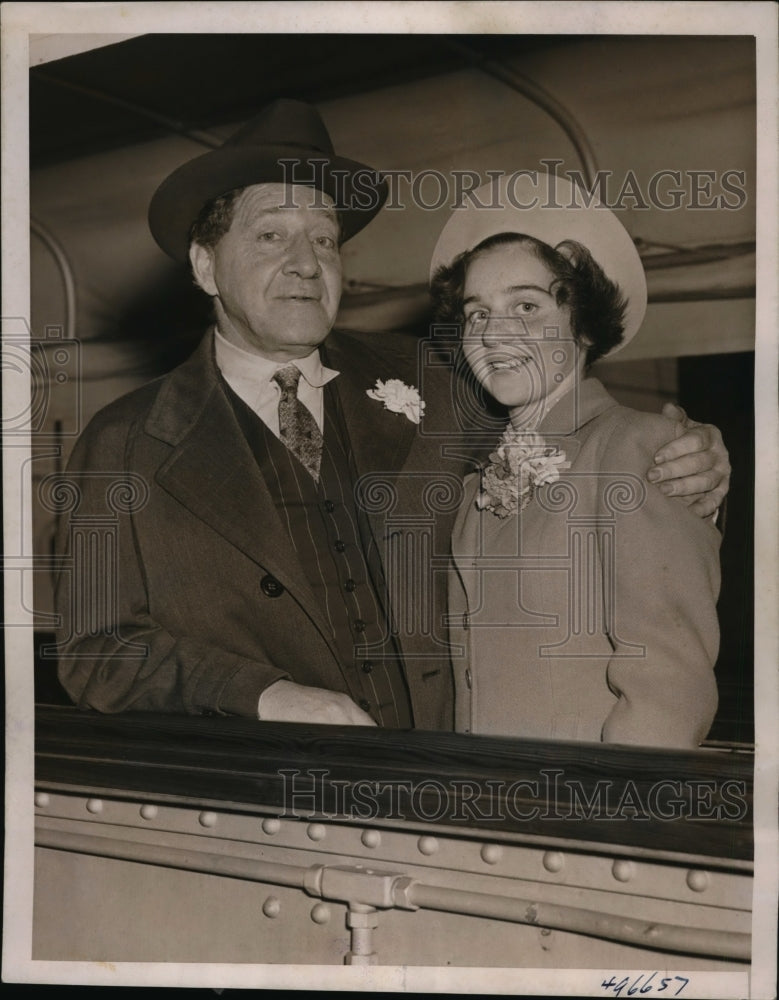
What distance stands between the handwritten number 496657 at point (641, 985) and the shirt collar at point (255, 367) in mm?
1109

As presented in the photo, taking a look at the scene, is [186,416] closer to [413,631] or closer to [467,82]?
[413,631]

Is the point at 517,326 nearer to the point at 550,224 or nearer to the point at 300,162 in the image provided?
the point at 550,224

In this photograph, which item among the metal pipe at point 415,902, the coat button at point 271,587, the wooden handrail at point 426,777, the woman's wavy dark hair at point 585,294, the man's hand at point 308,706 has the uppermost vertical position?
the woman's wavy dark hair at point 585,294

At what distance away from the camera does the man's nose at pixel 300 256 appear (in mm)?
2029

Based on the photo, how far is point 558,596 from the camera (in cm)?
194

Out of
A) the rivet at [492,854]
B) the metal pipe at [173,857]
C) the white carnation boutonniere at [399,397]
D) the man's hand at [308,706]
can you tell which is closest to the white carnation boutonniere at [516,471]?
the white carnation boutonniere at [399,397]

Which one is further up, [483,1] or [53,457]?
[483,1]

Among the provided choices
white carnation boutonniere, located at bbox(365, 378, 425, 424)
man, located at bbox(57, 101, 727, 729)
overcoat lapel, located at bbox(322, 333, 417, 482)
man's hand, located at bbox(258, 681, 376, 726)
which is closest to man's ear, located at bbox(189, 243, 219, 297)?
man, located at bbox(57, 101, 727, 729)

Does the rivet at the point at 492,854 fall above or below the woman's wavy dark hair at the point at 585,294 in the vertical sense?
below

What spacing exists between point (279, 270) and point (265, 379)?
19cm

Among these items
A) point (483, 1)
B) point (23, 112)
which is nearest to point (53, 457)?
point (23, 112)

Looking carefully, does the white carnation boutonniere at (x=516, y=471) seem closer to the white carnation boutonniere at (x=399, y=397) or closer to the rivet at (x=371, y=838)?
the white carnation boutonniere at (x=399, y=397)

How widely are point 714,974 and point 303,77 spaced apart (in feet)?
5.39

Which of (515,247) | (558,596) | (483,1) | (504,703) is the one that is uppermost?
(483,1)
